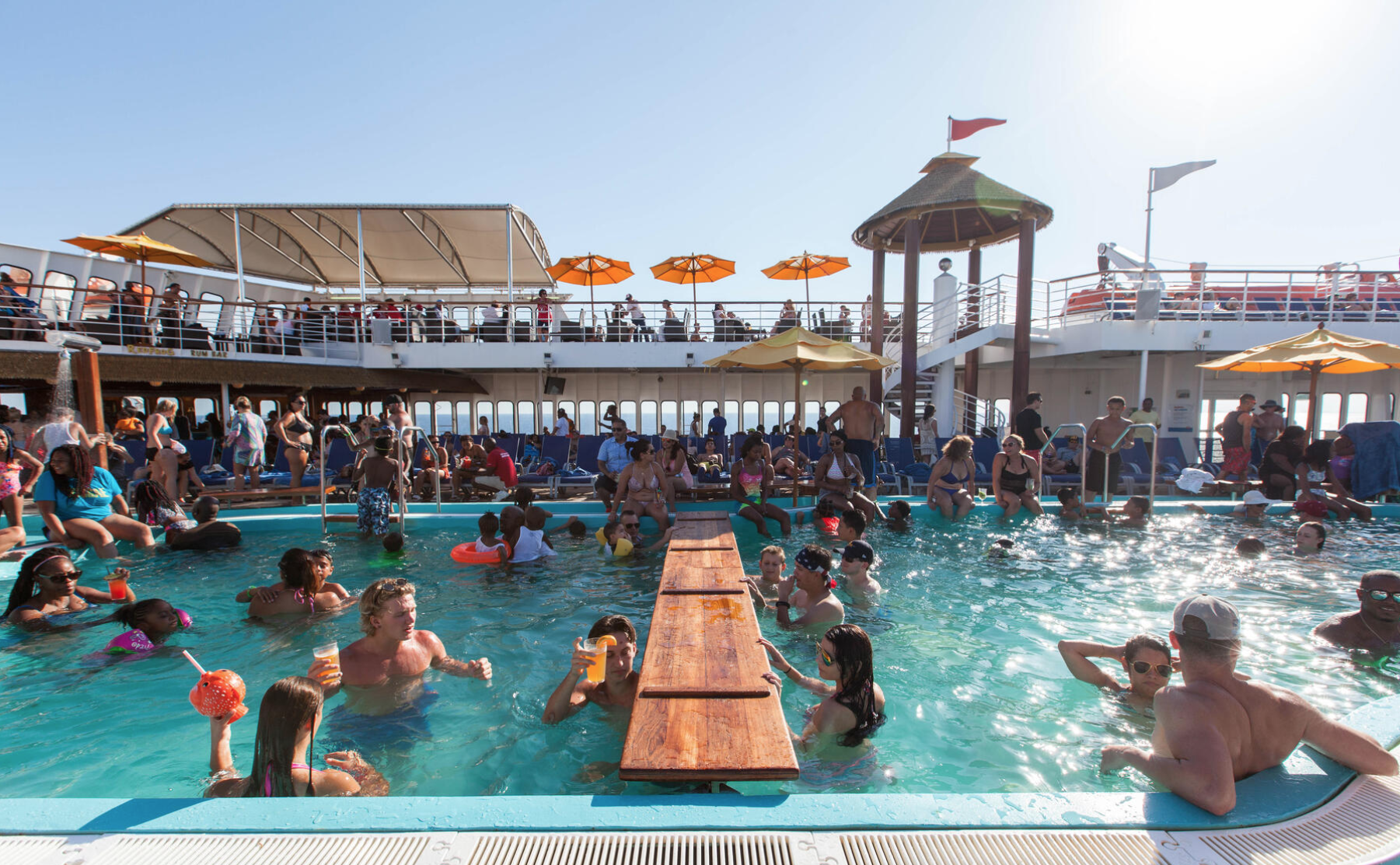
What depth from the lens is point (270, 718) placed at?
225cm

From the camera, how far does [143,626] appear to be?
4.50 metres

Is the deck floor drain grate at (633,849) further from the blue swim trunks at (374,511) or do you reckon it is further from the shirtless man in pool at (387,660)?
the blue swim trunks at (374,511)

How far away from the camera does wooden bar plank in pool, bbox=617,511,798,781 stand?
91.5 inches

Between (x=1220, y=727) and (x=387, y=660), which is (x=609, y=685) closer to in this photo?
(x=387, y=660)

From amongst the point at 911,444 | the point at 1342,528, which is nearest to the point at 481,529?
the point at 911,444

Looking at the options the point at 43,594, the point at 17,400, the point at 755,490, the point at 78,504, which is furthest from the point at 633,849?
the point at 17,400

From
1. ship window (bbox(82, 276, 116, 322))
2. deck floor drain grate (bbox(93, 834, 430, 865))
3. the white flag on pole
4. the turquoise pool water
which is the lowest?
the turquoise pool water

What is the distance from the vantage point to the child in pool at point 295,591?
16.5ft

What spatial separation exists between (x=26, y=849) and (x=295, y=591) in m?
3.42

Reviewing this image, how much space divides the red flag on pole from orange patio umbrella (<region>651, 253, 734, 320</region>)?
5.87m

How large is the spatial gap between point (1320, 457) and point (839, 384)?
11.2 m

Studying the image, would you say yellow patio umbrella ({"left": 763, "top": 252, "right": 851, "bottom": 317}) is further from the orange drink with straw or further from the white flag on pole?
the orange drink with straw

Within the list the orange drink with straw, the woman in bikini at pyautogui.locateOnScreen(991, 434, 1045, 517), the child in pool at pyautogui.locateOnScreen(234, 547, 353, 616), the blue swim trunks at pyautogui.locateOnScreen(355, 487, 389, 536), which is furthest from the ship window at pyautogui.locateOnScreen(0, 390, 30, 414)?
the woman in bikini at pyautogui.locateOnScreen(991, 434, 1045, 517)

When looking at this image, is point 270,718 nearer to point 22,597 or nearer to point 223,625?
point 223,625
